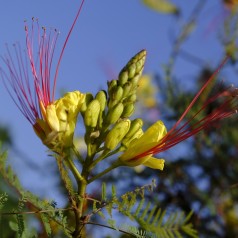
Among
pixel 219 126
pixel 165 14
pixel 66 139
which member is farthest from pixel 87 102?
pixel 165 14

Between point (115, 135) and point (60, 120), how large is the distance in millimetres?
131

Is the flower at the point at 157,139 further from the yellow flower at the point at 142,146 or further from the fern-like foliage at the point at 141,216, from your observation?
the fern-like foliage at the point at 141,216

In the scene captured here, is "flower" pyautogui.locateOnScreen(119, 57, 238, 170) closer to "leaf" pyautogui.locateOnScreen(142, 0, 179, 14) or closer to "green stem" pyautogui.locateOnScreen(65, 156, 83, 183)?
"green stem" pyautogui.locateOnScreen(65, 156, 83, 183)

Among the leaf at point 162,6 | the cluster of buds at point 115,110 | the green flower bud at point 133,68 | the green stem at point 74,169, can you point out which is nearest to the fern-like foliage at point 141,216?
the green stem at point 74,169

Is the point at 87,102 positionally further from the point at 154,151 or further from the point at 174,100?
the point at 174,100

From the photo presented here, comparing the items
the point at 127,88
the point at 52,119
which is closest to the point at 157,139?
the point at 127,88

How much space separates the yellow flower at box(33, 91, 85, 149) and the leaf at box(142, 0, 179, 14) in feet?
7.01

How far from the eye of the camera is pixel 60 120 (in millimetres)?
1274

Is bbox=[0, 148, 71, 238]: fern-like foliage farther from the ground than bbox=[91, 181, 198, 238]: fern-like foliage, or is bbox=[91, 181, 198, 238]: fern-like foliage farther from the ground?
bbox=[0, 148, 71, 238]: fern-like foliage

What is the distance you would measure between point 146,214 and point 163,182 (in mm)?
1773

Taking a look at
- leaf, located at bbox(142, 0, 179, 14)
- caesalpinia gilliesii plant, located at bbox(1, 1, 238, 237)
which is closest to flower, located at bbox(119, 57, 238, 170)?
caesalpinia gilliesii plant, located at bbox(1, 1, 238, 237)

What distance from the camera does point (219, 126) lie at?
3.12 m

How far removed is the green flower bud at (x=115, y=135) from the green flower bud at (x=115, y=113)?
15 mm

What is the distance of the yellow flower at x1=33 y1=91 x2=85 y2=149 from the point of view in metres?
1.26
